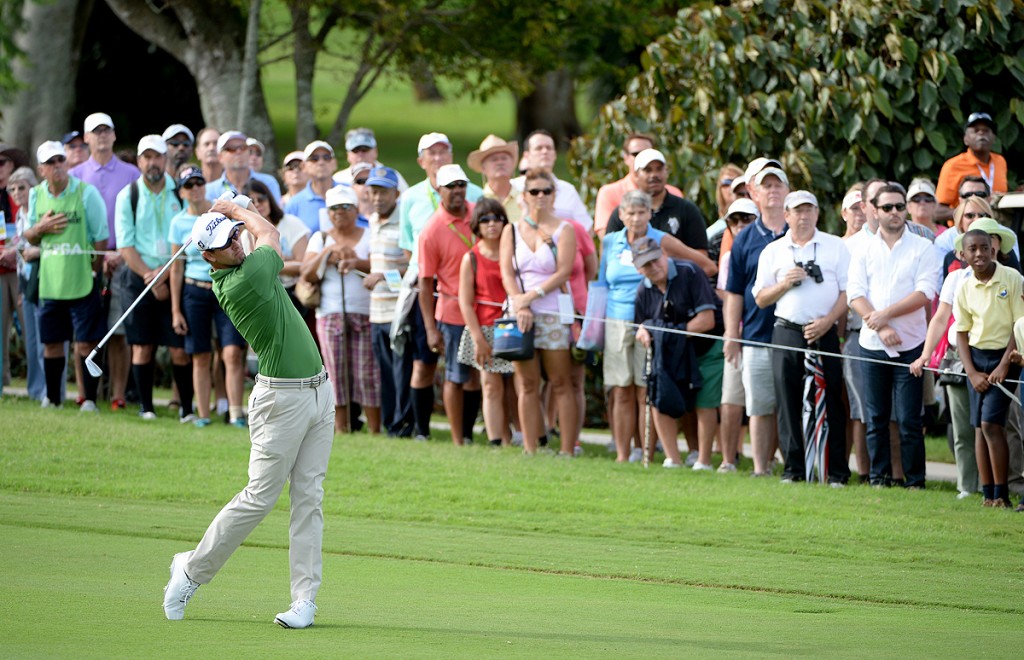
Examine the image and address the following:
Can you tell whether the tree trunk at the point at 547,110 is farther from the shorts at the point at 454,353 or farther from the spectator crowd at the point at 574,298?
the shorts at the point at 454,353

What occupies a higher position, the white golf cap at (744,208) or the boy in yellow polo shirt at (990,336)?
the white golf cap at (744,208)

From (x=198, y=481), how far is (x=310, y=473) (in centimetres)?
462

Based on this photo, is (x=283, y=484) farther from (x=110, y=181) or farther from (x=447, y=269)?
(x=110, y=181)

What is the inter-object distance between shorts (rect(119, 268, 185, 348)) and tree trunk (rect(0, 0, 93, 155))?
13895 millimetres

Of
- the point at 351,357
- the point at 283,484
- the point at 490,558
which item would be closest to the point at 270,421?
the point at 283,484

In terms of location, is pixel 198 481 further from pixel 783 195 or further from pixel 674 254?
pixel 783 195

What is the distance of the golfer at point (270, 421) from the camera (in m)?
7.24

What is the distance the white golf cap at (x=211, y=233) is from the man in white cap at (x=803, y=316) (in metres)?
6.24

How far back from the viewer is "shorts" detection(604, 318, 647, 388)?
44.1ft

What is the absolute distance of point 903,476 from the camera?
12945mm

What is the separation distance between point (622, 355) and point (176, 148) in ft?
18.0

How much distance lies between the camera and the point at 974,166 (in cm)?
1424

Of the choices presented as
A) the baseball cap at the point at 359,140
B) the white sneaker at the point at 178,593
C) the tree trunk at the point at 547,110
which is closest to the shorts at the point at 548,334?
the baseball cap at the point at 359,140

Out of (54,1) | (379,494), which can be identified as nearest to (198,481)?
(379,494)
